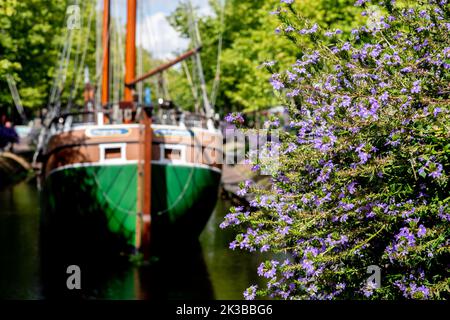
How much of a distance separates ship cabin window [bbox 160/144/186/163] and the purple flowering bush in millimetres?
13858

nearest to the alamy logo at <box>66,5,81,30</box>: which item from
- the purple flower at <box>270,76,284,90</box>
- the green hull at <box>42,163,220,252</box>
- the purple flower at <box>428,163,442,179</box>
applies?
the green hull at <box>42,163,220,252</box>

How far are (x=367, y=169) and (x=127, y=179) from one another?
15.4 meters

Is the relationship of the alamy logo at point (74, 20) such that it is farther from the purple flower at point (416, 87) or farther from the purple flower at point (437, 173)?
the purple flower at point (437, 173)

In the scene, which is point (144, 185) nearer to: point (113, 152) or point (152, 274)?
point (113, 152)

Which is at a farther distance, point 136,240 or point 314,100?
point 136,240

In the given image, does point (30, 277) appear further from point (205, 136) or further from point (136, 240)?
point (205, 136)

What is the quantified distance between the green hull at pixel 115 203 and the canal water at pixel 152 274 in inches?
39.4

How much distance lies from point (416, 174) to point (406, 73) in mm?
1051

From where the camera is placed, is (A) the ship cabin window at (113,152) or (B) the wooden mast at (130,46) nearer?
(A) the ship cabin window at (113,152)

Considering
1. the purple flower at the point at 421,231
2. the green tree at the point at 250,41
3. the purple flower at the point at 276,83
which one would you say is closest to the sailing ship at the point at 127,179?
the green tree at the point at 250,41

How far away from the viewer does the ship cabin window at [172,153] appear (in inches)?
859

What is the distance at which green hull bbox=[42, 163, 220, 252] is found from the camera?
70.5 ft

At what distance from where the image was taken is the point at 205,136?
23.0m
